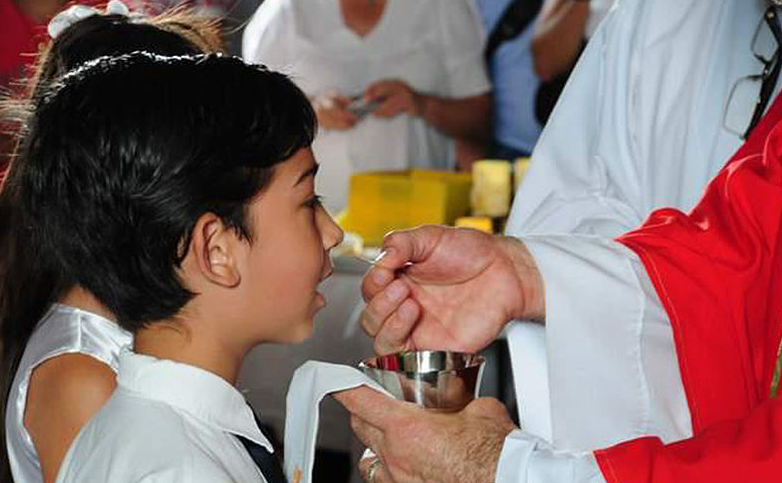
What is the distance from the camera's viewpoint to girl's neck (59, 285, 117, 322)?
2184mm

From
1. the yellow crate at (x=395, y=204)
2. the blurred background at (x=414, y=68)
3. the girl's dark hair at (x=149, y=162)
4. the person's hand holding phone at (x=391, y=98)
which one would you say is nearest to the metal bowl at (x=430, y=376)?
the girl's dark hair at (x=149, y=162)

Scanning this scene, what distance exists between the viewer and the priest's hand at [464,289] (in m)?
2.13

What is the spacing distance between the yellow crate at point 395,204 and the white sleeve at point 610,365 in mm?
2468

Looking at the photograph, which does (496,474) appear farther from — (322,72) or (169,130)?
(322,72)

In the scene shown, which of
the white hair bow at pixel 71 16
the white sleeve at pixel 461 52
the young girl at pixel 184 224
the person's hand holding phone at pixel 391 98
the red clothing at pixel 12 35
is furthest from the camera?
the white sleeve at pixel 461 52

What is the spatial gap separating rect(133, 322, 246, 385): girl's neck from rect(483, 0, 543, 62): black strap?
4192mm

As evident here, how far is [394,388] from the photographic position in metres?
1.71

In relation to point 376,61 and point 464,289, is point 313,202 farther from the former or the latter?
point 376,61

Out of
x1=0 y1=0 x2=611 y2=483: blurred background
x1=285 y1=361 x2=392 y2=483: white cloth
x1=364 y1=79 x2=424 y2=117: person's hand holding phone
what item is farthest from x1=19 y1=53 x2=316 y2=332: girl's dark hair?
x1=364 y1=79 x2=424 y2=117: person's hand holding phone

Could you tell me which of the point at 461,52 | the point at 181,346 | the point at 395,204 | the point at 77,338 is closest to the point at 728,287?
the point at 181,346

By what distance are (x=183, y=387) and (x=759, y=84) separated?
120cm

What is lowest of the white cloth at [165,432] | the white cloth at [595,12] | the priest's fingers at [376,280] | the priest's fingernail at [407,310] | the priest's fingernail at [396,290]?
the white cloth at [165,432]

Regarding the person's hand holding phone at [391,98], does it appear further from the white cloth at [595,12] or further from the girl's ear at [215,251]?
the girl's ear at [215,251]

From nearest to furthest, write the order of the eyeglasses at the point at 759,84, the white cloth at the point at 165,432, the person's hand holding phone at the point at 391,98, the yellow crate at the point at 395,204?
1. the white cloth at the point at 165,432
2. the eyeglasses at the point at 759,84
3. the yellow crate at the point at 395,204
4. the person's hand holding phone at the point at 391,98
